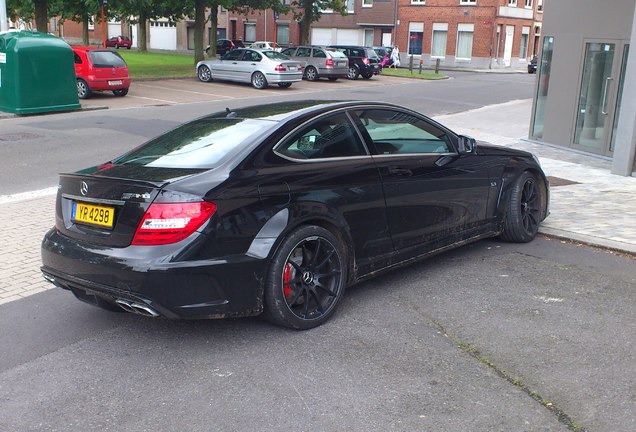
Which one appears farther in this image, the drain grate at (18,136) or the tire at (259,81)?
the tire at (259,81)

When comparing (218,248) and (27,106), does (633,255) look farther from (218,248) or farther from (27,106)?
(27,106)

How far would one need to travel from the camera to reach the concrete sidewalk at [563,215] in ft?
19.7

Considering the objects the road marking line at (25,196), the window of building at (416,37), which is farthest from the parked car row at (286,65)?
the window of building at (416,37)

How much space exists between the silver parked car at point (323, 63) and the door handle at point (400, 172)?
27237 mm

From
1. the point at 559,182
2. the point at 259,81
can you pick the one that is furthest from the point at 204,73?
the point at 559,182

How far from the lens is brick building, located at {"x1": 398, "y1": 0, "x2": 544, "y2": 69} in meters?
53.9

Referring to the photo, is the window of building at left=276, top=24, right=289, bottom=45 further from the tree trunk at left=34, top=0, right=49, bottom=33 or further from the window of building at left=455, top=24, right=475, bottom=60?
the tree trunk at left=34, top=0, right=49, bottom=33

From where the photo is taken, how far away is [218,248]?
4207 millimetres

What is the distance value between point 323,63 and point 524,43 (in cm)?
3203

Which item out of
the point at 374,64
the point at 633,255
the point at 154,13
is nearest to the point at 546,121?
the point at 633,255

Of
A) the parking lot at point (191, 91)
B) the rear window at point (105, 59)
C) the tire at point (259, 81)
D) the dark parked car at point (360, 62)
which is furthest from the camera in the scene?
the dark parked car at point (360, 62)

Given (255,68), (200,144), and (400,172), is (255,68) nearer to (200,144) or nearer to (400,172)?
(400,172)

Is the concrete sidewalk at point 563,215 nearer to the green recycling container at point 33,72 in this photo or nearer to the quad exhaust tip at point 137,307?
the quad exhaust tip at point 137,307

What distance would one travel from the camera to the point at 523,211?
686cm
